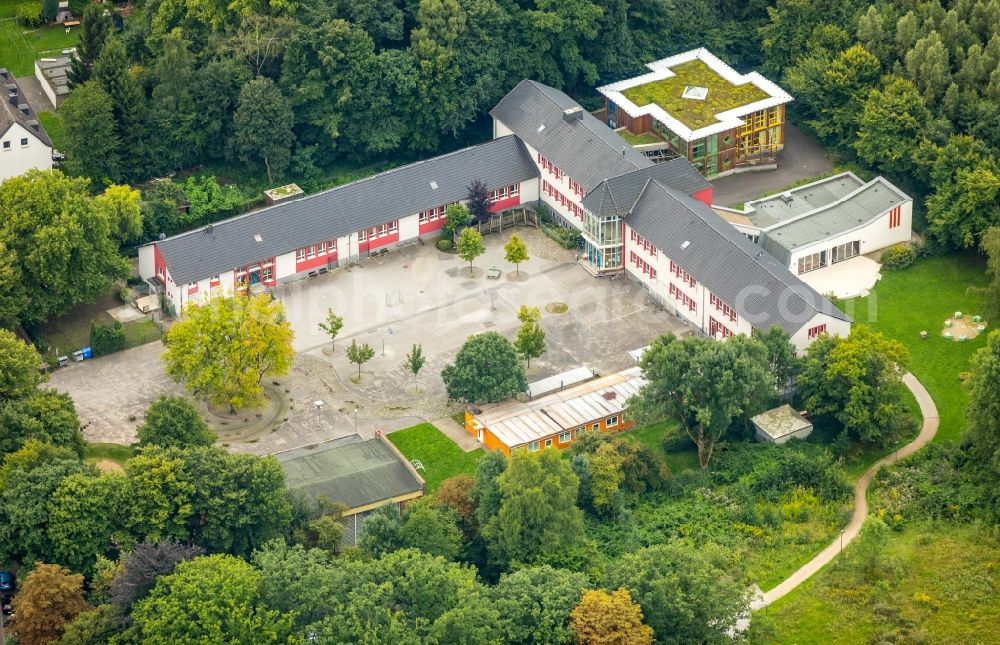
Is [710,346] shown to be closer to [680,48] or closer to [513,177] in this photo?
[513,177]

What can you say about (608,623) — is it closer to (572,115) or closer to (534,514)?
(534,514)

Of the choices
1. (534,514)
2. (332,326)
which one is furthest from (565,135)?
(534,514)

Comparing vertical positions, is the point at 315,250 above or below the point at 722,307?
above

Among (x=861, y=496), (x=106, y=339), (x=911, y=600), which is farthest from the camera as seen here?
(x=106, y=339)

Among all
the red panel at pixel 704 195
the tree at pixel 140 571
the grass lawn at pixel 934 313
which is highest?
the tree at pixel 140 571

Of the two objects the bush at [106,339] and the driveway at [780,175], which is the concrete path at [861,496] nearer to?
the driveway at [780,175]

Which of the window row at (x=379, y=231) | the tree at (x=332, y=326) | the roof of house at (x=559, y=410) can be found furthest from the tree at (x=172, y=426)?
the window row at (x=379, y=231)
